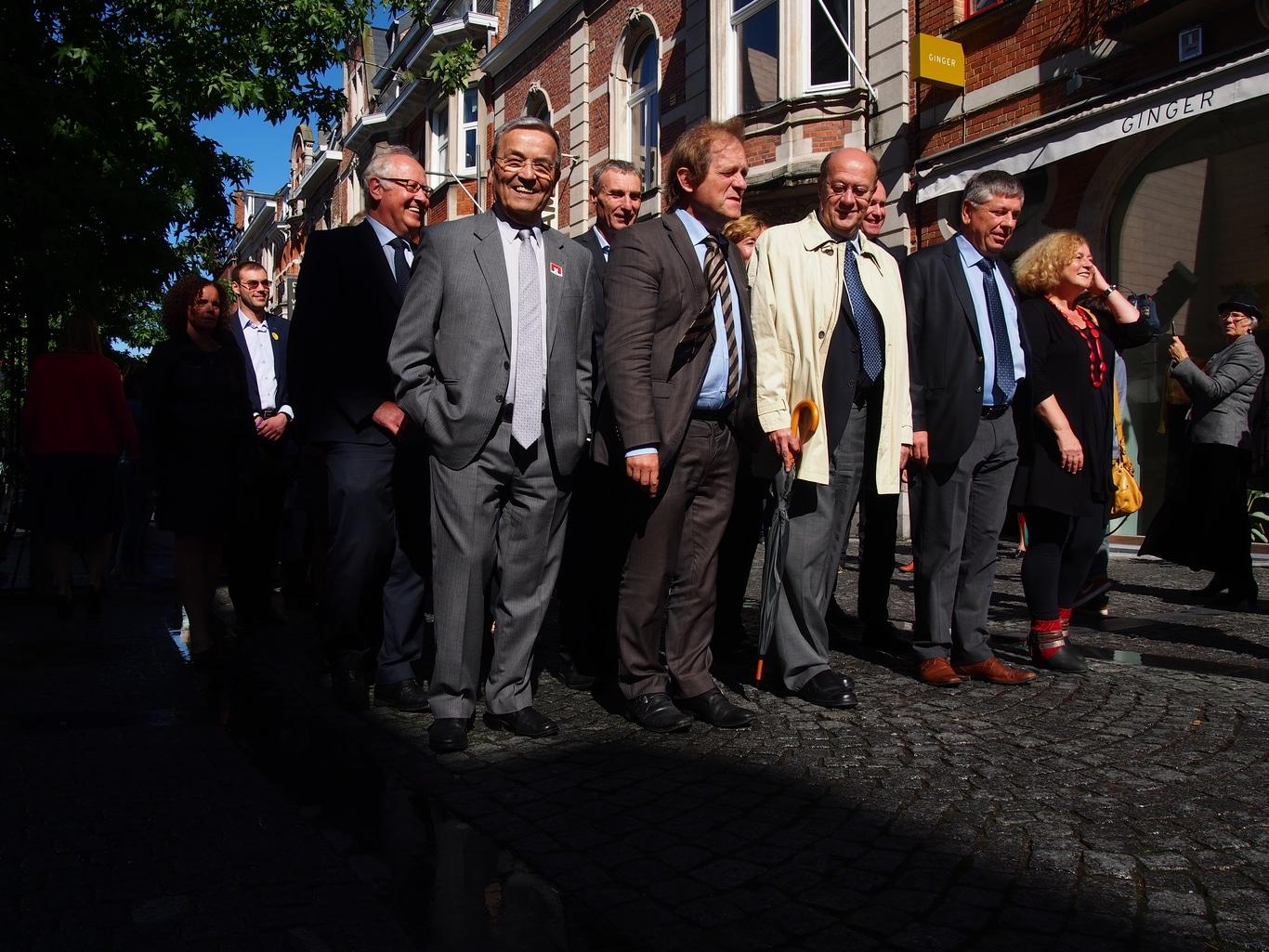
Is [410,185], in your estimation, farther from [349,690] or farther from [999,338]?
[999,338]

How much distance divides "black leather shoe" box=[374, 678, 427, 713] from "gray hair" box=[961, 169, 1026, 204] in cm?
298

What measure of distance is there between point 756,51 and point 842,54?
1.78 metres

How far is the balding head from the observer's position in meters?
4.18

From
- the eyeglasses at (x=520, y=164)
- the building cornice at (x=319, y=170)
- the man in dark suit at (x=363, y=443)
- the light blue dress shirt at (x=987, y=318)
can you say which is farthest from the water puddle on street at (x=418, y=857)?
the building cornice at (x=319, y=170)

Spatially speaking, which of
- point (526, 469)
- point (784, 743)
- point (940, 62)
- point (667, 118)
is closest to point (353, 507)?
point (526, 469)

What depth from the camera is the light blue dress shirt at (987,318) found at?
4551 millimetres

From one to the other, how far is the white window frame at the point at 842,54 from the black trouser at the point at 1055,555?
10.0 metres

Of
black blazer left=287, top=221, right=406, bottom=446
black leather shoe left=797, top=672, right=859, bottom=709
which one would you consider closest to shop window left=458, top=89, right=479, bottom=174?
black blazer left=287, top=221, right=406, bottom=446

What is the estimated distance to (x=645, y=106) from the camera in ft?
63.7

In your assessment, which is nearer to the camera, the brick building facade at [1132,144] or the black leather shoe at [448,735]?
the black leather shoe at [448,735]

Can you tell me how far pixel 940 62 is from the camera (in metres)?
12.0

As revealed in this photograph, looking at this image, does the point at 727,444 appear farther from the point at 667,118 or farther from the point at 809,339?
the point at 667,118

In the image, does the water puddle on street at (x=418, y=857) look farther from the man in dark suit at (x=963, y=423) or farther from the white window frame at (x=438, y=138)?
the white window frame at (x=438, y=138)

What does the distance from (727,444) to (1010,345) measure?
144 centimetres
